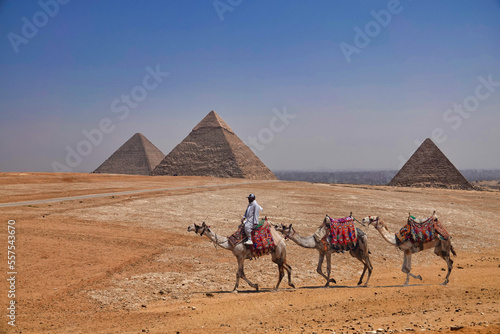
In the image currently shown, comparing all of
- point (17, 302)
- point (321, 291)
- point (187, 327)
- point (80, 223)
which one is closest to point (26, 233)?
point (80, 223)

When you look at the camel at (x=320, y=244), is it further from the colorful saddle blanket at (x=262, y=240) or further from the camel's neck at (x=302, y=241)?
the colorful saddle blanket at (x=262, y=240)

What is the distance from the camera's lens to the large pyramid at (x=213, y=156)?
8188 centimetres

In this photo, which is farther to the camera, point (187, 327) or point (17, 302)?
point (17, 302)

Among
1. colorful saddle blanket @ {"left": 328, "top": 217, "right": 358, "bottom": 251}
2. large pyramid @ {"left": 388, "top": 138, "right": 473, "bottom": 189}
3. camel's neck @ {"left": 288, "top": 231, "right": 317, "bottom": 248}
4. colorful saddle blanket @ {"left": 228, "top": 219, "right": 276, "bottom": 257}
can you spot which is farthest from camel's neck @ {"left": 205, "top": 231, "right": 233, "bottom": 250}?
large pyramid @ {"left": 388, "top": 138, "right": 473, "bottom": 189}

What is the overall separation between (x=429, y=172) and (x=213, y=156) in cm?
5088

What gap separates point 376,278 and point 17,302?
860 centimetres

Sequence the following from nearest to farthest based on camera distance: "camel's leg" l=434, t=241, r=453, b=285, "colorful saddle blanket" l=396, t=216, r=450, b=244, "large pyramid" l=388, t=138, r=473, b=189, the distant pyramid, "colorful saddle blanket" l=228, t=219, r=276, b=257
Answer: "colorful saddle blanket" l=228, t=219, r=276, b=257 → "colorful saddle blanket" l=396, t=216, r=450, b=244 → "camel's leg" l=434, t=241, r=453, b=285 → "large pyramid" l=388, t=138, r=473, b=189 → the distant pyramid

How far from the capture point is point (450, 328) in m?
4.67

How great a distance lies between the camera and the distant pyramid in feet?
322

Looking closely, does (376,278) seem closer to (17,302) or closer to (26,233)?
(17,302)

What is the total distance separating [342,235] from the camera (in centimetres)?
766

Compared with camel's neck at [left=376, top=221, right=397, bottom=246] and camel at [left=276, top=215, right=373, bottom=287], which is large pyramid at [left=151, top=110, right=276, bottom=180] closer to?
camel's neck at [left=376, top=221, right=397, bottom=246]

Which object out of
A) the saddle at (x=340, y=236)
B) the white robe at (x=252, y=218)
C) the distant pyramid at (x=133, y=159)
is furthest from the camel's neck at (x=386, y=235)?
the distant pyramid at (x=133, y=159)

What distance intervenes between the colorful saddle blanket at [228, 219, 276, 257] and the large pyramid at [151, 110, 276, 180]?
6963 cm
